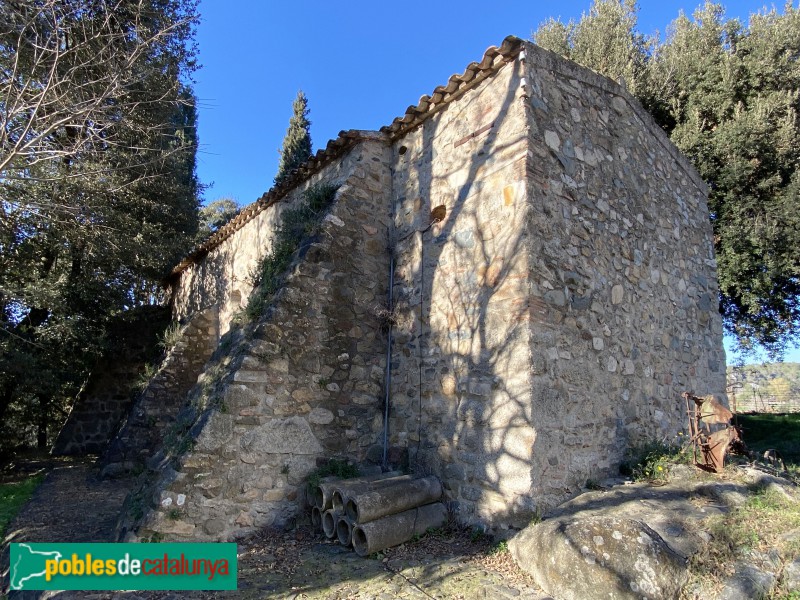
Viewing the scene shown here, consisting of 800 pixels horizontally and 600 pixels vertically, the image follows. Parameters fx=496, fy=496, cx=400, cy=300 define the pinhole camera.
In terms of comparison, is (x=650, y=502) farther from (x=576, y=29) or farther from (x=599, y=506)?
(x=576, y=29)

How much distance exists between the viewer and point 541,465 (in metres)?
4.31

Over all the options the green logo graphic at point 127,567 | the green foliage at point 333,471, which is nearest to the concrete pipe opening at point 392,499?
the green foliage at point 333,471

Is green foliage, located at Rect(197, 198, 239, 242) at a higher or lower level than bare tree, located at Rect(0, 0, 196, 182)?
higher

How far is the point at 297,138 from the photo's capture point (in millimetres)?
22375

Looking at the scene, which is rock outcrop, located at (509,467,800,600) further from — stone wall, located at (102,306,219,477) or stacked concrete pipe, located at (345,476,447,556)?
stone wall, located at (102,306,219,477)

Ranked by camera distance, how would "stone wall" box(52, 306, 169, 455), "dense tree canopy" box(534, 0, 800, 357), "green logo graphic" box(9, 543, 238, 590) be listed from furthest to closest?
1. "stone wall" box(52, 306, 169, 455)
2. "dense tree canopy" box(534, 0, 800, 357)
3. "green logo graphic" box(9, 543, 238, 590)

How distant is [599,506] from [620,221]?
3.29m

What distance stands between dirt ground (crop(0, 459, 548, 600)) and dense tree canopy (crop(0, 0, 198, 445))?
4.49 meters

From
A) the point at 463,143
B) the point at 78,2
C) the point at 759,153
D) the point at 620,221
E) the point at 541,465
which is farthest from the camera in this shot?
the point at 759,153

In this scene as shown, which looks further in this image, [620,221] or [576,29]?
[576,29]

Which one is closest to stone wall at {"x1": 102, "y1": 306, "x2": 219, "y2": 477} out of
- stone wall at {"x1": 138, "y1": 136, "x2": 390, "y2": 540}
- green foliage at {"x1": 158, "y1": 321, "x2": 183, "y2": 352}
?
green foliage at {"x1": 158, "y1": 321, "x2": 183, "y2": 352}

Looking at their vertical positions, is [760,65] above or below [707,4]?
below

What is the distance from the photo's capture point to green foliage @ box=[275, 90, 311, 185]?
72.0 ft

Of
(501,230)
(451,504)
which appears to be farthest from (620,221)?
(451,504)
